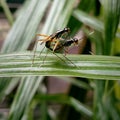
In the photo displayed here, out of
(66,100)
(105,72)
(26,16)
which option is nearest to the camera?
(105,72)

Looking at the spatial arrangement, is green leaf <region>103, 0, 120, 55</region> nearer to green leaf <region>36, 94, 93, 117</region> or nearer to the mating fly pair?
the mating fly pair

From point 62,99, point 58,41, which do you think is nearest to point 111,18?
point 58,41

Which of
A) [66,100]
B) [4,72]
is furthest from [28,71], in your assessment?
[66,100]

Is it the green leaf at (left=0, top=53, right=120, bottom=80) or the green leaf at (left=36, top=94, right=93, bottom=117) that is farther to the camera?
the green leaf at (left=36, top=94, right=93, bottom=117)

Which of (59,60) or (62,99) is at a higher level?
(59,60)

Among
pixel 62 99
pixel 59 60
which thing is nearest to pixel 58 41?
pixel 59 60

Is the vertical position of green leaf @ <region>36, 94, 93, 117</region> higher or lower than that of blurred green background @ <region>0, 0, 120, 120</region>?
lower

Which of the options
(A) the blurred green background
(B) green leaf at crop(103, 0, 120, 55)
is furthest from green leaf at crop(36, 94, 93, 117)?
(B) green leaf at crop(103, 0, 120, 55)

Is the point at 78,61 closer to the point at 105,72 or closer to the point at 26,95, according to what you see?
the point at 105,72

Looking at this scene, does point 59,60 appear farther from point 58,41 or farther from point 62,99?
point 62,99

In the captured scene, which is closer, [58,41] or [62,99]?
[58,41]

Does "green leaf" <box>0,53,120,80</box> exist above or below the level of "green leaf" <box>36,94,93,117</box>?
above
